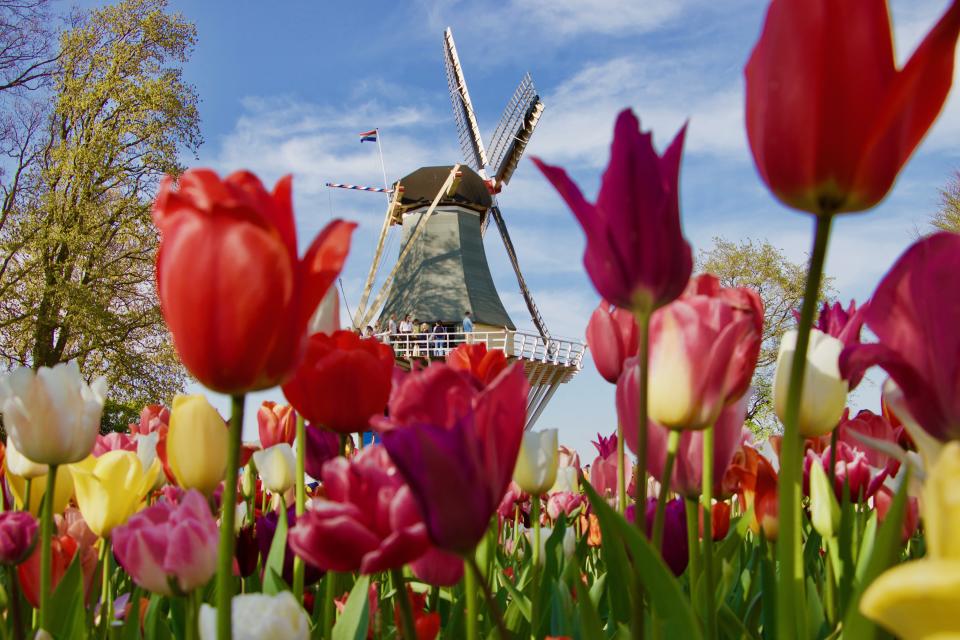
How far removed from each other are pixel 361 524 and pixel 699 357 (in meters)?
0.39

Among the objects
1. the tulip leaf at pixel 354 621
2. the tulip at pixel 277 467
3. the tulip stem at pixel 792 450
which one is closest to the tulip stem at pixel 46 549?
the tulip leaf at pixel 354 621

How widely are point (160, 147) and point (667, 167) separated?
20.4 m

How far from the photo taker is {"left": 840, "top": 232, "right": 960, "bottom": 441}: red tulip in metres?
0.69

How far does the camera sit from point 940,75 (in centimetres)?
62

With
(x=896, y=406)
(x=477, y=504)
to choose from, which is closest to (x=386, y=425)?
(x=477, y=504)

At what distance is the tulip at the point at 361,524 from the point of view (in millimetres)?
716

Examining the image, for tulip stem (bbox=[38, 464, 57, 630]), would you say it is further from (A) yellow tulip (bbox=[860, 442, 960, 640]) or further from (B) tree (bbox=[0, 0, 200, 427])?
(B) tree (bbox=[0, 0, 200, 427])

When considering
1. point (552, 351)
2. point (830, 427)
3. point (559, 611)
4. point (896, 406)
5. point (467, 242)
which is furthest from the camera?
point (467, 242)

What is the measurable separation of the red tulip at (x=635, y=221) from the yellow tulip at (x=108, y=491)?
993 mm

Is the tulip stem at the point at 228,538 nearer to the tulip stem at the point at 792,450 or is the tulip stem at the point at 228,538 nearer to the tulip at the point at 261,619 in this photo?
the tulip at the point at 261,619

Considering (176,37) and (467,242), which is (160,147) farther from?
(467,242)

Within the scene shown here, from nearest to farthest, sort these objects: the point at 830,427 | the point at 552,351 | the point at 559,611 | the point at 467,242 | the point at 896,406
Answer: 1. the point at 896,406
2. the point at 830,427
3. the point at 559,611
4. the point at 552,351
5. the point at 467,242

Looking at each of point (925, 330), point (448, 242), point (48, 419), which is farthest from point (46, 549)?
point (448, 242)

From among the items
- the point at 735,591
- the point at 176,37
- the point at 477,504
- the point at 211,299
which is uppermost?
the point at 176,37
